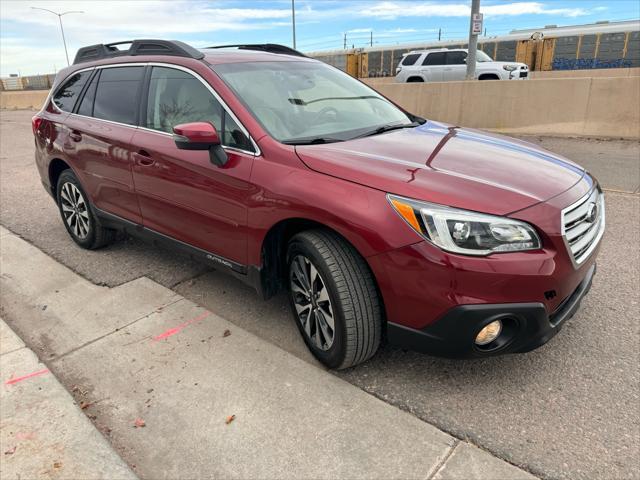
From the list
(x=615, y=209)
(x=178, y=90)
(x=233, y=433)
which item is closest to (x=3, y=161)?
(x=178, y=90)

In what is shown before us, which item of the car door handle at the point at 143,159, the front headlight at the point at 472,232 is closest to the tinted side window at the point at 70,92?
the car door handle at the point at 143,159

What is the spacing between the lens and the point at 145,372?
9.60ft

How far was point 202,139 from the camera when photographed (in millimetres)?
2922

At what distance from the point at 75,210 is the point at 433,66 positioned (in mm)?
16884

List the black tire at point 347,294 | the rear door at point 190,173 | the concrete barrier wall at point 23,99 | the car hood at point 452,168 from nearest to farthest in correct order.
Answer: the car hood at point 452,168, the black tire at point 347,294, the rear door at point 190,173, the concrete barrier wall at point 23,99

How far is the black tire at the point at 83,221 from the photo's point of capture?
15.1 feet

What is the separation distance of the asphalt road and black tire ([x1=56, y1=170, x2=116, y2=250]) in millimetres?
262

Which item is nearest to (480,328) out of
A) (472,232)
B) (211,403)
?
(472,232)

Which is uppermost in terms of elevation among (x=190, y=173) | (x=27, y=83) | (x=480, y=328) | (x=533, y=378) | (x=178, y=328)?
(x=190, y=173)

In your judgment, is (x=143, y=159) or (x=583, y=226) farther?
(x=143, y=159)

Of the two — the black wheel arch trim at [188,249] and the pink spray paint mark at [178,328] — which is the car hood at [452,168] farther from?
the pink spray paint mark at [178,328]

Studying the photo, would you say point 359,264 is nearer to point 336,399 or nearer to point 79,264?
point 336,399

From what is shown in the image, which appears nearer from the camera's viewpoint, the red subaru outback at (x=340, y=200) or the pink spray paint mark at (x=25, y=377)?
the red subaru outback at (x=340, y=200)

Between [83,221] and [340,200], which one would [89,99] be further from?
[340,200]
